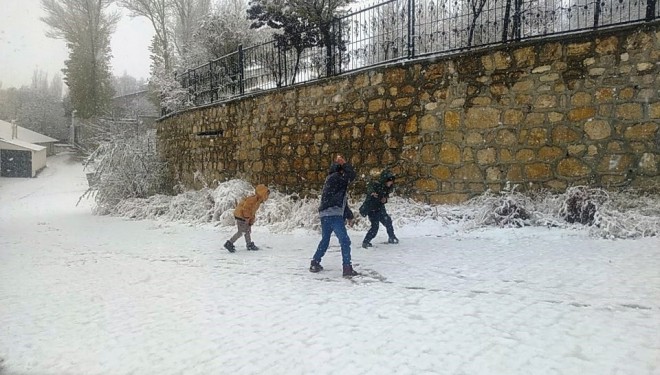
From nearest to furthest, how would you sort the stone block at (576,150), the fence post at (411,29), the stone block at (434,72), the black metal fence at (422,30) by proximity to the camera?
the stone block at (576,150)
the black metal fence at (422,30)
the stone block at (434,72)
the fence post at (411,29)

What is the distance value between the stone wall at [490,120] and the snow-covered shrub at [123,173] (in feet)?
21.3

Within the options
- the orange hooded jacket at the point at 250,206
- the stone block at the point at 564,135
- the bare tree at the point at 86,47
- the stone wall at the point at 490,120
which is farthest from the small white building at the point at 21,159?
the stone block at the point at 564,135

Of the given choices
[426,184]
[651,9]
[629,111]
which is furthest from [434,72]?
[651,9]

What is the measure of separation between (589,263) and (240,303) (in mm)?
3720

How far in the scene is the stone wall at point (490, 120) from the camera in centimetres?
599

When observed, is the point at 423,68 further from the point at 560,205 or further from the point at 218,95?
the point at 218,95

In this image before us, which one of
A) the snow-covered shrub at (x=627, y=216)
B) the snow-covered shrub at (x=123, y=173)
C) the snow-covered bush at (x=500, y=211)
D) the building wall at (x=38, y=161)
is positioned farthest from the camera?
the building wall at (x=38, y=161)

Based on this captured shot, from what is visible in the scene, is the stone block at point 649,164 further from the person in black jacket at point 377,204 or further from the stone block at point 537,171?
the person in black jacket at point 377,204

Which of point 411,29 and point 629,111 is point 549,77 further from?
point 411,29

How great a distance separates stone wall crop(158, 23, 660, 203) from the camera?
19.6 ft

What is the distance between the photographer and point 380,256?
5621 millimetres

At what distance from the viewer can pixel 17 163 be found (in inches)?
1006

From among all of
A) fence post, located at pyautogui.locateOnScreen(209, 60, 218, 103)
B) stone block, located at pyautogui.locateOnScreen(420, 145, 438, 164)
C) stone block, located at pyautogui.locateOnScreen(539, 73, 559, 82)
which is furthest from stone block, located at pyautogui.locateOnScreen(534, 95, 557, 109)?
fence post, located at pyautogui.locateOnScreen(209, 60, 218, 103)

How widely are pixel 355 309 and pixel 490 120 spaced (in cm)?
465
